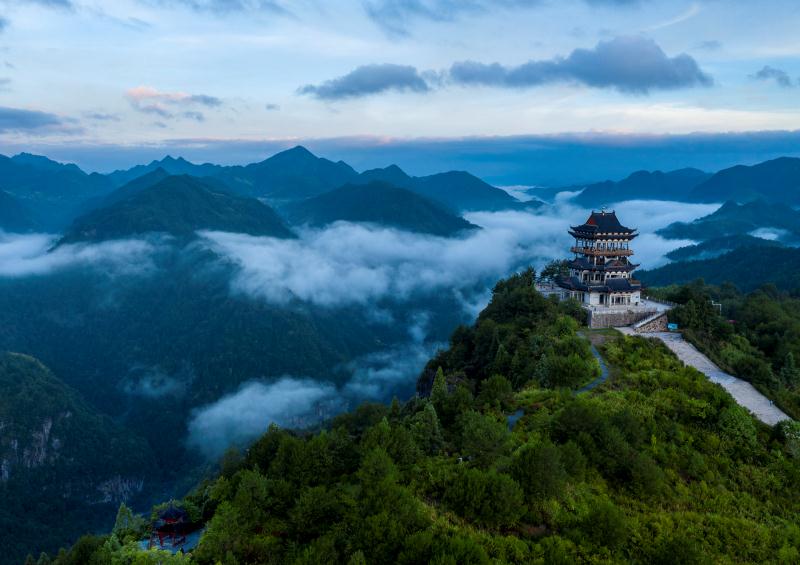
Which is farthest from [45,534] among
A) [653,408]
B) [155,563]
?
[653,408]

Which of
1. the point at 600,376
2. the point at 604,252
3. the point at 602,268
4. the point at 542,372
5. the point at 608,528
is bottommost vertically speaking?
the point at 600,376

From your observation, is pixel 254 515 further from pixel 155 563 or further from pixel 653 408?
pixel 653 408

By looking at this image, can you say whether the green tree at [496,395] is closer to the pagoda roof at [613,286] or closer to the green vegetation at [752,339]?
the green vegetation at [752,339]

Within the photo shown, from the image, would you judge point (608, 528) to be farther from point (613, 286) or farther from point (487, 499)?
point (613, 286)

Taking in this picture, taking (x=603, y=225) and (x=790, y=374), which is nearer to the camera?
(x=790, y=374)

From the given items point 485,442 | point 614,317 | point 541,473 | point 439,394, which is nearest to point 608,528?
point 541,473

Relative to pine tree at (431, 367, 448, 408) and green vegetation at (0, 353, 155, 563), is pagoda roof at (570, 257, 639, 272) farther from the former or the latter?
green vegetation at (0, 353, 155, 563)
